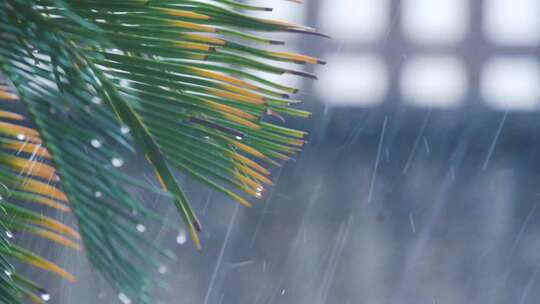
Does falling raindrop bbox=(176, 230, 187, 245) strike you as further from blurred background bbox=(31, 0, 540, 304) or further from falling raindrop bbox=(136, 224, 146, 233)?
blurred background bbox=(31, 0, 540, 304)

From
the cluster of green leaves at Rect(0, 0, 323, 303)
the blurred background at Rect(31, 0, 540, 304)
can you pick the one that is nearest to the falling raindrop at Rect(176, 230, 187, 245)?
the cluster of green leaves at Rect(0, 0, 323, 303)

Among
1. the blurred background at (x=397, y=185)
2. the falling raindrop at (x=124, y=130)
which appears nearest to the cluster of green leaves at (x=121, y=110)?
the falling raindrop at (x=124, y=130)

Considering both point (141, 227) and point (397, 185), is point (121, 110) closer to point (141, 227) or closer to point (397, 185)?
point (141, 227)

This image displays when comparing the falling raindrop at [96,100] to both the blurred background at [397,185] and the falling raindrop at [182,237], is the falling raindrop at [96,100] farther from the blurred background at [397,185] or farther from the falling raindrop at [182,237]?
the blurred background at [397,185]

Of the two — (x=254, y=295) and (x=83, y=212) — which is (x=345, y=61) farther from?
(x=83, y=212)

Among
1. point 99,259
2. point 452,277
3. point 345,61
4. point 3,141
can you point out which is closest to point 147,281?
point 99,259

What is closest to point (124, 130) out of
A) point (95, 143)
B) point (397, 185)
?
point (95, 143)

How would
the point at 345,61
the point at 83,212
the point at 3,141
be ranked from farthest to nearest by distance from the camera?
the point at 345,61, the point at 3,141, the point at 83,212
